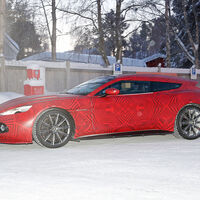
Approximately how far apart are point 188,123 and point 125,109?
4.61 ft

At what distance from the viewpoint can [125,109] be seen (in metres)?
6.52

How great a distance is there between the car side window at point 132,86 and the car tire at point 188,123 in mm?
857

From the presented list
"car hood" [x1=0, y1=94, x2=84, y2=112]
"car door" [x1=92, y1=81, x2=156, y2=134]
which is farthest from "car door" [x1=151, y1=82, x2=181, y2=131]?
"car hood" [x1=0, y1=94, x2=84, y2=112]

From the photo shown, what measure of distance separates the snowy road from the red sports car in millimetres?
302

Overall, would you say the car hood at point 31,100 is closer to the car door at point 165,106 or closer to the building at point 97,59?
the car door at point 165,106

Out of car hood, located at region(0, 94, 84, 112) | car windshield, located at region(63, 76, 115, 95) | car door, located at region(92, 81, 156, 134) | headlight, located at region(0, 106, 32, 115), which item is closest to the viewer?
headlight, located at region(0, 106, 32, 115)

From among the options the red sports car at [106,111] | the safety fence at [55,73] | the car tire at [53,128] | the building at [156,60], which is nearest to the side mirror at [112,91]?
the red sports car at [106,111]

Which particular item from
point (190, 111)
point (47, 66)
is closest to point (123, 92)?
point (190, 111)

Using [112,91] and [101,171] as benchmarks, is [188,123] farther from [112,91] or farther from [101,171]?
[101,171]

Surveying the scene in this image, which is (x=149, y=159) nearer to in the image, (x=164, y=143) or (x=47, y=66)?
(x=164, y=143)

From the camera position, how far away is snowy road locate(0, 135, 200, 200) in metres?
3.48

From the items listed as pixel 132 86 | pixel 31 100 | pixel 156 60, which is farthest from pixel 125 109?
pixel 156 60

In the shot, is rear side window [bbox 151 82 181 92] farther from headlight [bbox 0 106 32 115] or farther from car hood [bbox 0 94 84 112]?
headlight [bbox 0 106 32 115]

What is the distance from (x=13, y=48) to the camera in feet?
113
